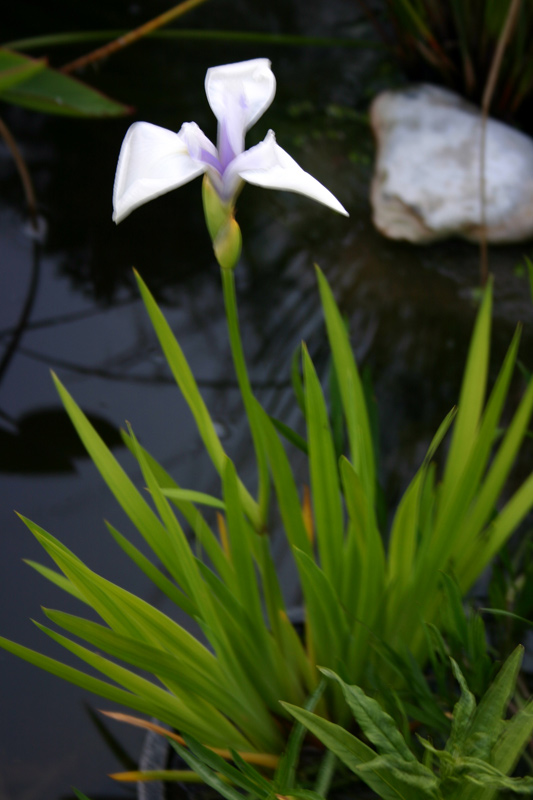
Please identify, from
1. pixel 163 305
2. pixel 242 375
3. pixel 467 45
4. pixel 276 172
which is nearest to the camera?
pixel 276 172

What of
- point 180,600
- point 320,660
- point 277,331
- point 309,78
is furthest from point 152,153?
point 309,78

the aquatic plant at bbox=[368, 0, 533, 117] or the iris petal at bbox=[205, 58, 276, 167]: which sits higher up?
the aquatic plant at bbox=[368, 0, 533, 117]

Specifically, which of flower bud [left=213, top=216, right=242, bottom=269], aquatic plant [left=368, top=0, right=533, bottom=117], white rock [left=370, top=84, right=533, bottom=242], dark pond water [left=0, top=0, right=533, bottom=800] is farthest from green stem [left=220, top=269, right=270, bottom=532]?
aquatic plant [left=368, top=0, right=533, bottom=117]

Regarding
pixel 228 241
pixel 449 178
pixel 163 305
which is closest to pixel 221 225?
pixel 228 241

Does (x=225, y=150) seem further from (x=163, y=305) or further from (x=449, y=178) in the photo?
(x=449, y=178)

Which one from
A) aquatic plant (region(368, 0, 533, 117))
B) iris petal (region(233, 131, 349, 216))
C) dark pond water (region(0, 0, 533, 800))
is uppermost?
aquatic plant (region(368, 0, 533, 117))

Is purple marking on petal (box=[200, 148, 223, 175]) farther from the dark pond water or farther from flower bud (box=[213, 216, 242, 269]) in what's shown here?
the dark pond water

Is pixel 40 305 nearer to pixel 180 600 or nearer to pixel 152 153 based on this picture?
pixel 180 600
